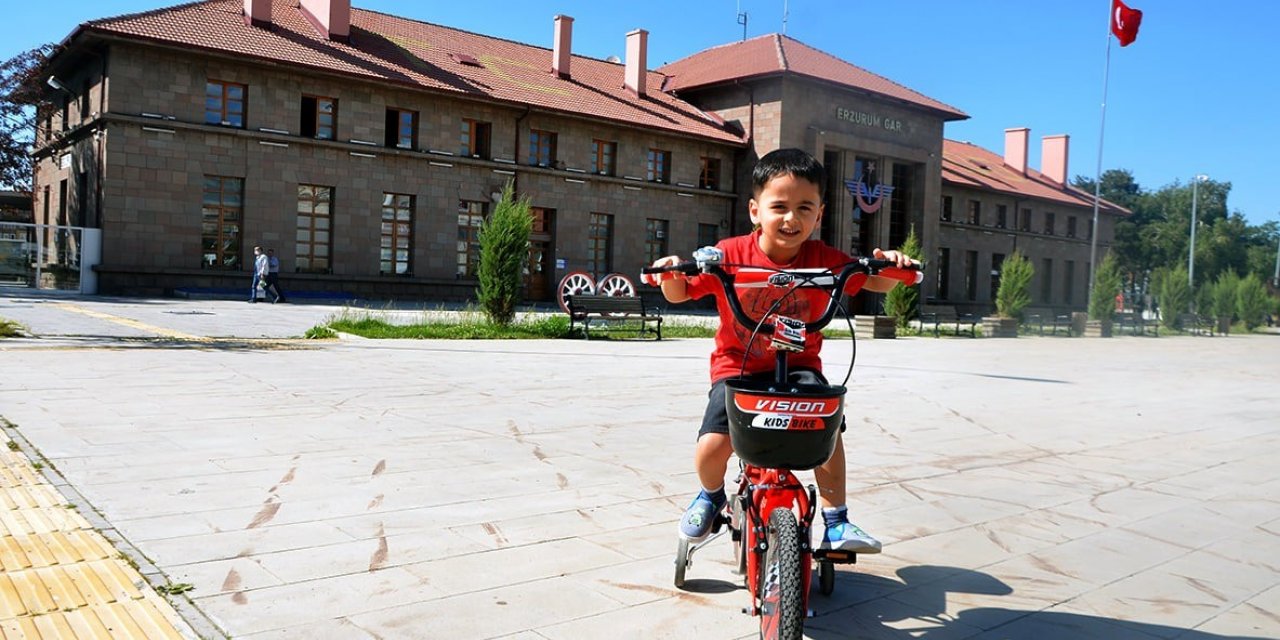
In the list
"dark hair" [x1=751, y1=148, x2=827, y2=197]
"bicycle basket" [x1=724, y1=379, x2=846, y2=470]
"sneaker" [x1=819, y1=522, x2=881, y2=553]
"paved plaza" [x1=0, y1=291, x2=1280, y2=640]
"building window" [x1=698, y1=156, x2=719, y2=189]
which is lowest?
"paved plaza" [x1=0, y1=291, x2=1280, y2=640]

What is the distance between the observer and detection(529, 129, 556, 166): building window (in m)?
38.9

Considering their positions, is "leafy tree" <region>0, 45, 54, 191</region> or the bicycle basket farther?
"leafy tree" <region>0, 45, 54, 191</region>

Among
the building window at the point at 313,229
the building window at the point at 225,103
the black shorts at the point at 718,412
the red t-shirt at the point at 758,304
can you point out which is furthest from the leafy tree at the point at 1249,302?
the black shorts at the point at 718,412

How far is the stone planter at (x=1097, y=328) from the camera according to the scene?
36.3 meters

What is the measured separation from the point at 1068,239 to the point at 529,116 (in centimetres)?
4218

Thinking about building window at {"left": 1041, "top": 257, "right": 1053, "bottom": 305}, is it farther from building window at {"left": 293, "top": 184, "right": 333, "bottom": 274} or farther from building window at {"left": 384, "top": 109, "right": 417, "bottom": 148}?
building window at {"left": 293, "top": 184, "right": 333, "bottom": 274}

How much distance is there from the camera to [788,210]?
11.4 feet

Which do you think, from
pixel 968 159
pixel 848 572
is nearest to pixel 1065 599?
pixel 848 572

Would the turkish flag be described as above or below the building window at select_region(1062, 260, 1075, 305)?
above

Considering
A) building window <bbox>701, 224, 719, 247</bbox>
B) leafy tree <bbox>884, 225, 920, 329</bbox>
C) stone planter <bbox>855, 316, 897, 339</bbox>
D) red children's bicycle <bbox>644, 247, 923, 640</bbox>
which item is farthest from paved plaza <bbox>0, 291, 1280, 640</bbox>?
building window <bbox>701, 224, 719, 247</bbox>

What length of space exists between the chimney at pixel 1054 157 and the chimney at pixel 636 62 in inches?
1418

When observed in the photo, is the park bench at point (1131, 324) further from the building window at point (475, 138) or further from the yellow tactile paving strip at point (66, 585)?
the yellow tactile paving strip at point (66, 585)

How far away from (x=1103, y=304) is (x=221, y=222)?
101 feet

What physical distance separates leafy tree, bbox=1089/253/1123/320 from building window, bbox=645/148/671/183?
17.5m
